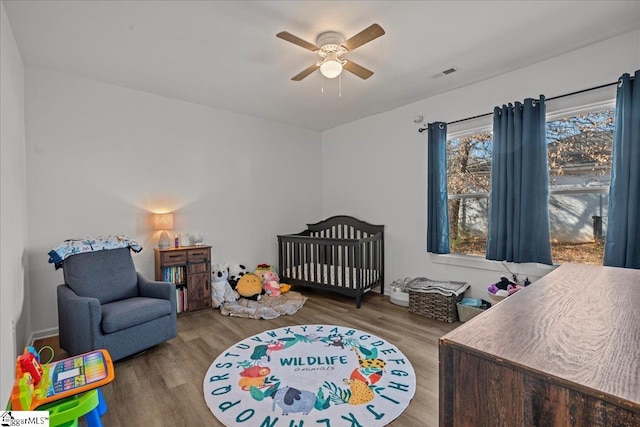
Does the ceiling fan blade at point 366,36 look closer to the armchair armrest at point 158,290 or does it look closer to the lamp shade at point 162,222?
the armchair armrest at point 158,290

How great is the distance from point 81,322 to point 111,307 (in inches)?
8.9

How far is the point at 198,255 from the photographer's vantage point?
11.6ft

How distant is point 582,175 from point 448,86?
5.18 feet

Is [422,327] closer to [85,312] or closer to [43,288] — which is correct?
[85,312]

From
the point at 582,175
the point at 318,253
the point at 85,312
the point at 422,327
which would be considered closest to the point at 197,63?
the point at 85,312

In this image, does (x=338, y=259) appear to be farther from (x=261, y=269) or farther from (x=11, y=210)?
(x=11, y=210)

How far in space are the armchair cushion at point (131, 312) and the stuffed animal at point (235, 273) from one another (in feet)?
4.37

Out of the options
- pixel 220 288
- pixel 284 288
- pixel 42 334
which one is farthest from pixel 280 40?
pixel 42 334

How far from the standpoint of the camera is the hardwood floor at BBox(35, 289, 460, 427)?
1771 mm

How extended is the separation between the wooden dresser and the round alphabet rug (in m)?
1.27

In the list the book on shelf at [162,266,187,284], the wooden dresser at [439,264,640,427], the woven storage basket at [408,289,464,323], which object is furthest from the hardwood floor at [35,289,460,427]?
the wooden dresser at [439,264,640,427]

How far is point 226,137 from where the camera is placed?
4152 mm

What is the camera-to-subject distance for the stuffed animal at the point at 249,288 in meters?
3.84

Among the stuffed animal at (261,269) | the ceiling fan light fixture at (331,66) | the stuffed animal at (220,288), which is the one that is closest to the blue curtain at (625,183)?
the ceiling fan light fixture at (331,66)
